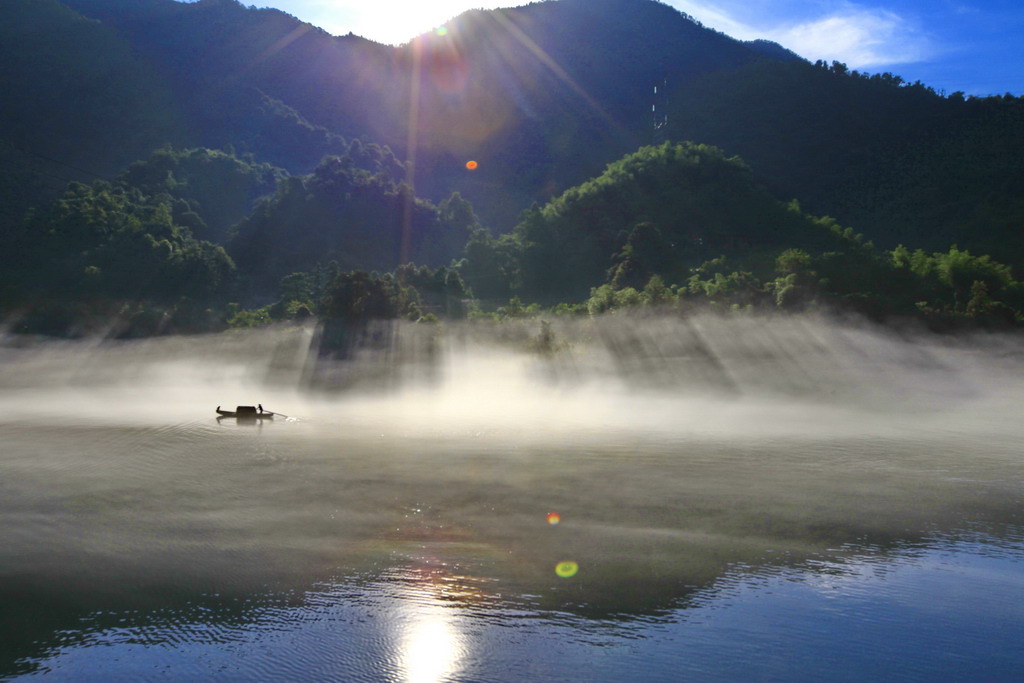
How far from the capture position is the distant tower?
130875 millimetres

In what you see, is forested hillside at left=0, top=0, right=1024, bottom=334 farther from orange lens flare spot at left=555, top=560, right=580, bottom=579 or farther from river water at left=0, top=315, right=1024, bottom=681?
orange lens flare spot at left=555, top=560, right=580, bottom=579

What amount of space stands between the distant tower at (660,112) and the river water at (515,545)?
356 ft

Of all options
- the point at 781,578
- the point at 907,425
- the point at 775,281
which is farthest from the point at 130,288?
the point at 781,578

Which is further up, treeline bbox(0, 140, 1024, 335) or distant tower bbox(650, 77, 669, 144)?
distant tower bbox(650, 77, 669, 144)

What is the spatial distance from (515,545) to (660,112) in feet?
458

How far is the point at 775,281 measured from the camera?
139ft

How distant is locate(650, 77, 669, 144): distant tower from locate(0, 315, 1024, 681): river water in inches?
4270

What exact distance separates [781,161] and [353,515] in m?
103

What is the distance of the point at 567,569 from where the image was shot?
35.3 feet

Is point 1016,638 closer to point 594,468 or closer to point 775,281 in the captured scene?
point 594,468

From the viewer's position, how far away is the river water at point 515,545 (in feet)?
27.7

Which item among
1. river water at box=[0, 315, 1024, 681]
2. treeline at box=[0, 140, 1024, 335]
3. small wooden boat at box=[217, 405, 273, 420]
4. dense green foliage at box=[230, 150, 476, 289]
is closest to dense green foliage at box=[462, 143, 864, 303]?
treeline at box=[0, 140, 1024, 335]

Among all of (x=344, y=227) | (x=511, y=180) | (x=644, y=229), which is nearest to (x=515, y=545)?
(x=644, y=229)

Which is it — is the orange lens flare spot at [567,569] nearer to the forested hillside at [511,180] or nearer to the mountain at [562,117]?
the forested hillside at [511,180]
